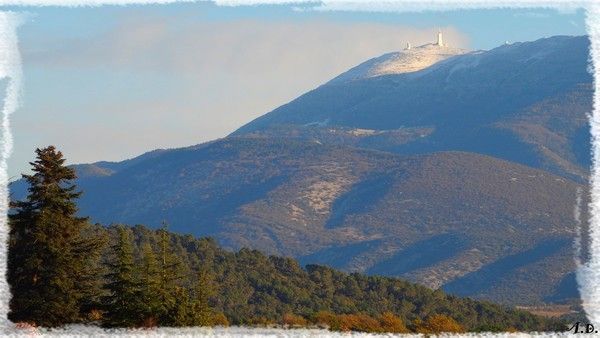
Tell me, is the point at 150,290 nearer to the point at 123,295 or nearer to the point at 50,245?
the point at 123,295

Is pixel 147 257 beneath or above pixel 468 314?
above

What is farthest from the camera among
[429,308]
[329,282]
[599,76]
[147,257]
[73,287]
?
[329,282]

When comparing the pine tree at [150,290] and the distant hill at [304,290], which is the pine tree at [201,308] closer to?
the pine tree at [150,290]

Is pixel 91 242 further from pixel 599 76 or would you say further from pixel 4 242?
pixel 599 76

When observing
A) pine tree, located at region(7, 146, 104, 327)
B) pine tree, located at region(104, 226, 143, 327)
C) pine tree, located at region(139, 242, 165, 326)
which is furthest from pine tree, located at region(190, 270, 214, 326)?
pine tree, located at region(7, 146, 104, 327)

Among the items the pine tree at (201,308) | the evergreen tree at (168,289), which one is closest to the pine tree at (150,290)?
the evergreen tree at (168,289)

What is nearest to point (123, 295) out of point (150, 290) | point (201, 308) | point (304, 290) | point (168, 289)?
point (150, 290)

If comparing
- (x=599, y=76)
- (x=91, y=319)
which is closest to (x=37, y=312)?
(x=91, y=319)
